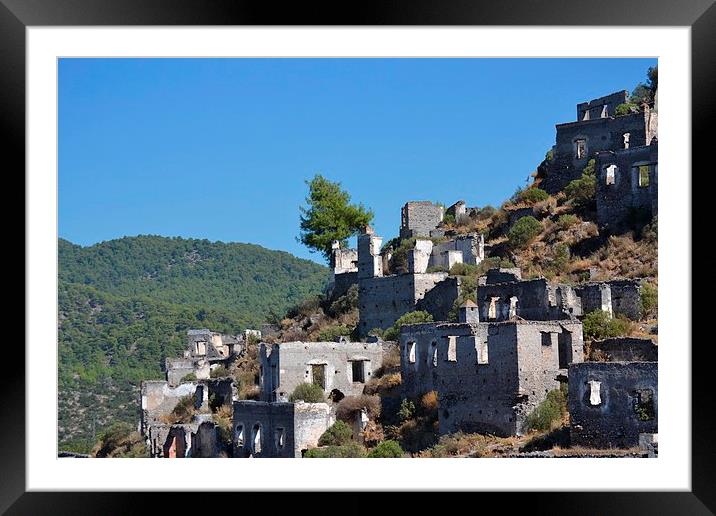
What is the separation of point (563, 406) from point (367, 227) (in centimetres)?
1290

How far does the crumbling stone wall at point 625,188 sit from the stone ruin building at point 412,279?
2642 mm

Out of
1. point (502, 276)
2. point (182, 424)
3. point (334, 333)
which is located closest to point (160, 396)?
point (182, 424)

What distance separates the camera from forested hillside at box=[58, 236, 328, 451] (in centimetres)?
3186

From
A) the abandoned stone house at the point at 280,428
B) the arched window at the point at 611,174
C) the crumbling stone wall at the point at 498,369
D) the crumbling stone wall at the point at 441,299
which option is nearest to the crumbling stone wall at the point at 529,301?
the crumbling stone wall at the point at 498,369

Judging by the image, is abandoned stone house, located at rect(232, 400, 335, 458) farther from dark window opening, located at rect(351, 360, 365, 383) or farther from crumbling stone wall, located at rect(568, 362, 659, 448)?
crumbling stone wall, located at rect(568, 362, 659, 448)

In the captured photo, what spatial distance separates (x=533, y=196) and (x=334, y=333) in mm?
4971

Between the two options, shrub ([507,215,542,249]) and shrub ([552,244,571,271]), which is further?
shrub ([507,215,542,249])

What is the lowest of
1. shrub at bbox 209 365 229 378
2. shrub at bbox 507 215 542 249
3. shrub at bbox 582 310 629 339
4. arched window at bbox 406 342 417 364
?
shrub at bbox 209 365 229 378

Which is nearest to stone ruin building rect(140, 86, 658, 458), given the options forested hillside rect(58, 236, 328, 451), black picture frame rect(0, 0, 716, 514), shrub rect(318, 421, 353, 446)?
shrub rect(318, 421, 353, 446)

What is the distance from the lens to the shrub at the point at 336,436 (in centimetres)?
1839

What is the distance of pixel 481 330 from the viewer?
56.6ft

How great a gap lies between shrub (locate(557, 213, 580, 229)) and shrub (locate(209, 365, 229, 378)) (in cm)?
746

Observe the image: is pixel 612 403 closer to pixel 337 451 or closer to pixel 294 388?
pixel 337 451
